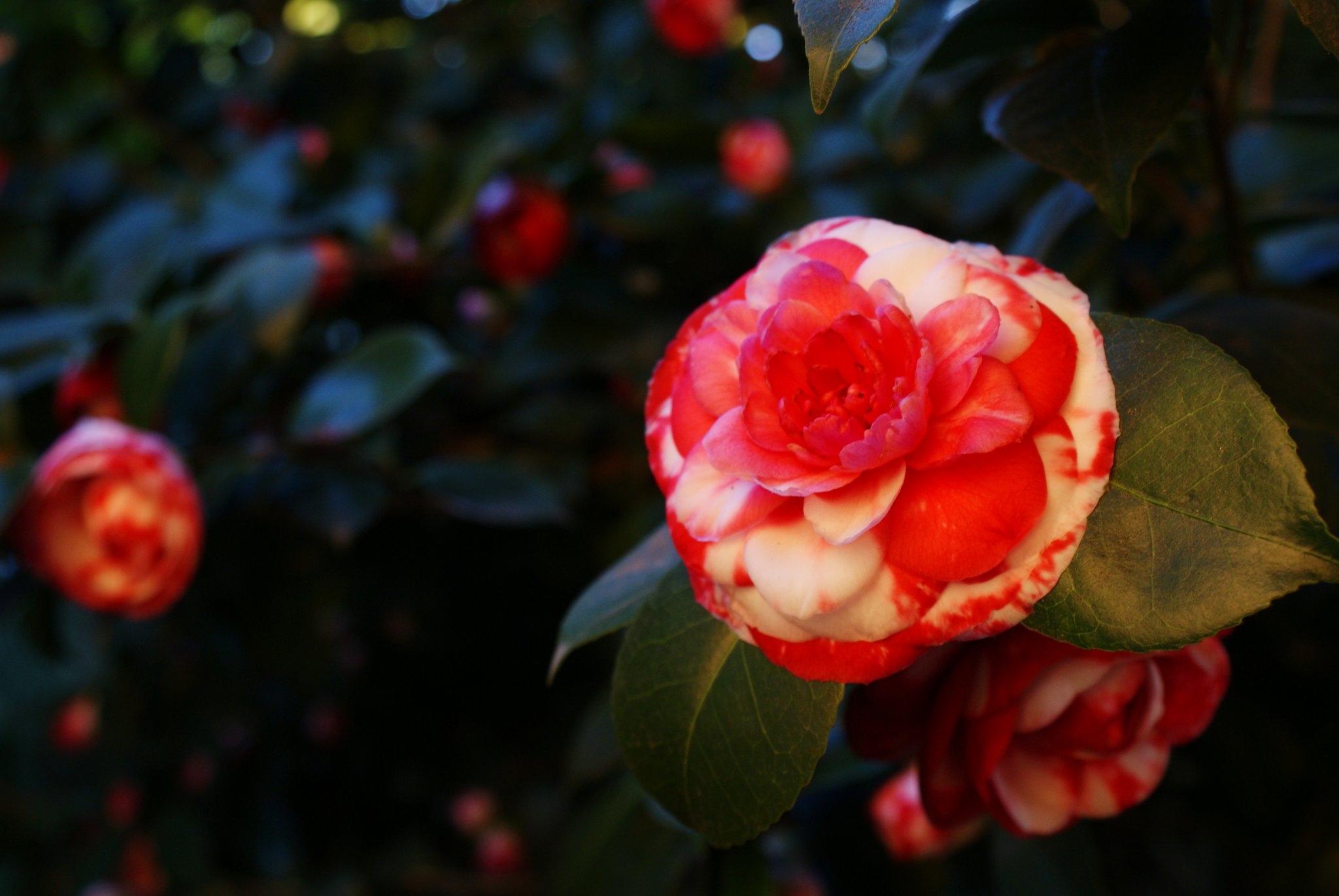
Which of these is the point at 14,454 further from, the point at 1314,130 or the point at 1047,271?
the point at 1314,130

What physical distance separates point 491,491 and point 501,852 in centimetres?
79

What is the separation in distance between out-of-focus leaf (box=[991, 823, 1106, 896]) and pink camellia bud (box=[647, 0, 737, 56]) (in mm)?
1019

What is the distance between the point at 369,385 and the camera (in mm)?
747

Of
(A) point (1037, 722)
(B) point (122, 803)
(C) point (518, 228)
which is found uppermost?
(A) point (1037, 722)

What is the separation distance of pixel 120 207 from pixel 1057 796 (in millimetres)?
1366

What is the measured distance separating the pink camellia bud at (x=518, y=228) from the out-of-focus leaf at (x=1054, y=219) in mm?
579

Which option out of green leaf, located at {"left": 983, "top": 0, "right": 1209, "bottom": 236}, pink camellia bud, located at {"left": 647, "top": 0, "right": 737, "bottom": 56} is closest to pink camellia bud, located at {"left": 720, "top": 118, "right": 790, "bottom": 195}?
pink camellia bud, located at {"left": 647, "top": 0, "right": 737, "bottom": 56}

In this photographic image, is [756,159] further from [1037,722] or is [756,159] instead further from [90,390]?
[1037,722]

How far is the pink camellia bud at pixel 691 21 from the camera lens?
44.8 inches

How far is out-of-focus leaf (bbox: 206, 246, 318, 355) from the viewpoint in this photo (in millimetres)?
801

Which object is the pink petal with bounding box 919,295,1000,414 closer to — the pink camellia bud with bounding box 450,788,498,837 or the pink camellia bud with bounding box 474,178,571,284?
the pink camellia bud with bounding box 474,178,571,284

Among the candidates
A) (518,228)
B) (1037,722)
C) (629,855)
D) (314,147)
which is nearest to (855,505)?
(1037,722)

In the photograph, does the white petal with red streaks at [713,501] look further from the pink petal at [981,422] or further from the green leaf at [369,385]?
the green leaf at [369,385]

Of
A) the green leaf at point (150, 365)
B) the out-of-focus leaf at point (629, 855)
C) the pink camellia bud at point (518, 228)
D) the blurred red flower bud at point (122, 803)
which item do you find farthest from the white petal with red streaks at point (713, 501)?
the blurred red flower bud at point (122, 803)
